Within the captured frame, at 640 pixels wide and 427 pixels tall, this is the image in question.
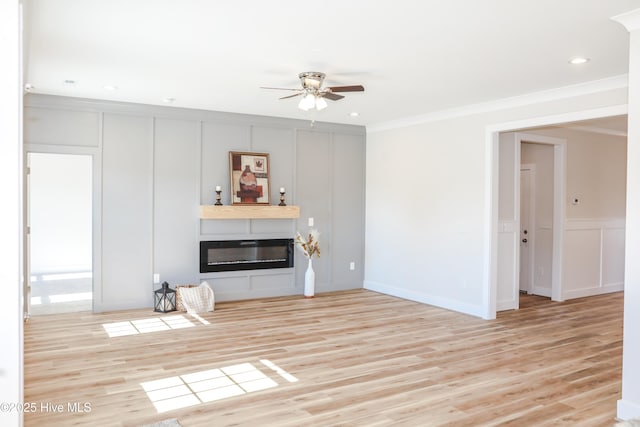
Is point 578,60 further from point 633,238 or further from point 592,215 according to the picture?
point 592,215

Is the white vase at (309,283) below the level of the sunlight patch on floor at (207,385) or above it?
above

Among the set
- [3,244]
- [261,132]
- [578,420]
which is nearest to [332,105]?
[261,132]

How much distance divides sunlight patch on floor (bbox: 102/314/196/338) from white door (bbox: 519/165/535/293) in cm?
531

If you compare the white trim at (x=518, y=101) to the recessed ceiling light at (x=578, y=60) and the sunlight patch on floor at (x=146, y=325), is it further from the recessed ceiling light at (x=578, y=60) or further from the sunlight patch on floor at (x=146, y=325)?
the sunlight patch on floor at (x=146, y=325)

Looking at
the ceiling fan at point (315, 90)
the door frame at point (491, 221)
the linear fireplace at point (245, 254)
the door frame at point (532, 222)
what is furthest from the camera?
the door frame at point (532, 222)

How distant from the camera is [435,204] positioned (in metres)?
6.77

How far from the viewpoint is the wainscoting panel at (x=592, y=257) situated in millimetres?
7375

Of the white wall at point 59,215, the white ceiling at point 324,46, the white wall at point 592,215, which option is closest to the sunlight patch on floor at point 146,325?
the white ceiling at point 324,46

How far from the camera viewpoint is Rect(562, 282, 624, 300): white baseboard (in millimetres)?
7355

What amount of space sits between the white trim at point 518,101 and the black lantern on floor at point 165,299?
4035 mm

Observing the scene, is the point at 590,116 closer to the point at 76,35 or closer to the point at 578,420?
the point at 578,420

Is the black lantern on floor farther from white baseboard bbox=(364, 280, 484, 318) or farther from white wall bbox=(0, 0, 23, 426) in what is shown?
white wall bbox=(0, 0, 23, 426)

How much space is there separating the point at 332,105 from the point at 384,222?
229cm

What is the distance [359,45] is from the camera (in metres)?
3.85
